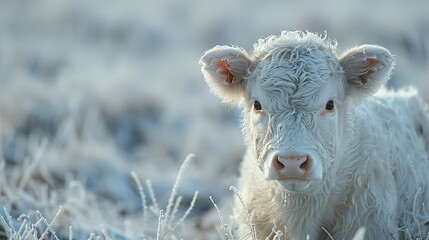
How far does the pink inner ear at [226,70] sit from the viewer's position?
5902mm

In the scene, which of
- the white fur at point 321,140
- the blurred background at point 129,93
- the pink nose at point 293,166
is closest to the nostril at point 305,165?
the pink nose at point 293,166

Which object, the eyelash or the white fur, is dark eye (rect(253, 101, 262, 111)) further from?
the eyelash

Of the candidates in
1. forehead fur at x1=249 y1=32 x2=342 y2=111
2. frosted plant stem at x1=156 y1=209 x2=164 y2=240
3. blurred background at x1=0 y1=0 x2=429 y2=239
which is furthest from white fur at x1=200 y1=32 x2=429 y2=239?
blurred background at x1=0 y1=0 x2=429 y2=239

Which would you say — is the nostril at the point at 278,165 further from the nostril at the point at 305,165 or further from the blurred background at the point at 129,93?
the blurred background at the point at 129,93

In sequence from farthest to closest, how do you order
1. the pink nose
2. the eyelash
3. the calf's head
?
the eyelash < the calf's head < the pink nose

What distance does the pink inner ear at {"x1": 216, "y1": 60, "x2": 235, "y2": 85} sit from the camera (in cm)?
590

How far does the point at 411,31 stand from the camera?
15984mm

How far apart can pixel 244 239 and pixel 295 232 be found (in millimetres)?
394

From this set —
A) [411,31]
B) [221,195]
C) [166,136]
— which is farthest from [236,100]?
[411,31]

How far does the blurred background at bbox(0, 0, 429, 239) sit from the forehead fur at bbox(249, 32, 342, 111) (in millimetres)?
1575

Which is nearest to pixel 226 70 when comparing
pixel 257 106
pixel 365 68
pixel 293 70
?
pixel 257 106

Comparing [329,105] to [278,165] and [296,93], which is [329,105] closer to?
[296,93]

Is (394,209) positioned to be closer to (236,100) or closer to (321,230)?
(321,230)

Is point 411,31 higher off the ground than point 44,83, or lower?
higher
